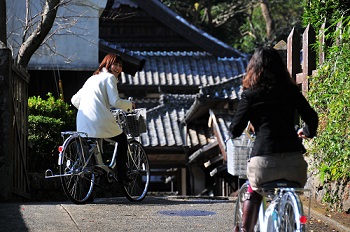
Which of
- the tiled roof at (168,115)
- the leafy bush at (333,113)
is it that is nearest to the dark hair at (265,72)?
the leafy bush at (333,113)

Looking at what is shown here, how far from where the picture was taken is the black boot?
643 cm

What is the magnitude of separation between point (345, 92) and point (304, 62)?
2.29 meters

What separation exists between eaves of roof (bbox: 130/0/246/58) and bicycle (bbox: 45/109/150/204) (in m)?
18.6

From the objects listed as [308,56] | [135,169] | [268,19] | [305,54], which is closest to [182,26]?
[268,19]

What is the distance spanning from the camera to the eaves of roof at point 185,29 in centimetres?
2969

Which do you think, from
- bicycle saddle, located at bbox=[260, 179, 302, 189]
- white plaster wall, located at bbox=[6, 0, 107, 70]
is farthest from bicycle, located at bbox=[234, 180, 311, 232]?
white plaster wall, located at bbox=[6, 0, 107, 70]

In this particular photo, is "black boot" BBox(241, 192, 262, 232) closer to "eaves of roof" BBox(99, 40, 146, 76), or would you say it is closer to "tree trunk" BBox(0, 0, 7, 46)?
"tree trunk" BBox(0, 0, 7, 46)

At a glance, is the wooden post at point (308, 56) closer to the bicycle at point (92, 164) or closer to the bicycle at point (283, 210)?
the bicycle at point (92, 164)

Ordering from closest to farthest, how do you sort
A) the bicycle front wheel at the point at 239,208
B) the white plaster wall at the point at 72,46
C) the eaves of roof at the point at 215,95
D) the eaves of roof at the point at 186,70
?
the bicycle front wheel at the point at 239,208
the white plaster wall at the point at 72,46
the eaves of roof at the point at 215,95
the eaves of roof at the point at 186,70

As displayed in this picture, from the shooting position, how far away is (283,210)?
602cm

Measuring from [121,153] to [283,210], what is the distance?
487cm

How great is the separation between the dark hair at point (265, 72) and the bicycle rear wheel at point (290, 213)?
0.77 m

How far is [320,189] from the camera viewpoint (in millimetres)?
10383

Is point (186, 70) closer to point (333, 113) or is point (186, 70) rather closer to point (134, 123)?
point (134, 123)
